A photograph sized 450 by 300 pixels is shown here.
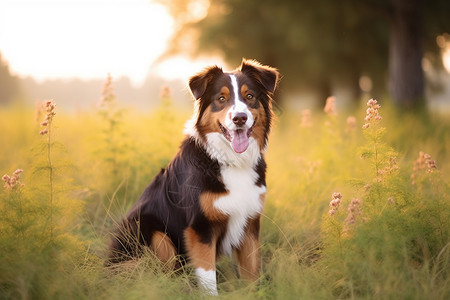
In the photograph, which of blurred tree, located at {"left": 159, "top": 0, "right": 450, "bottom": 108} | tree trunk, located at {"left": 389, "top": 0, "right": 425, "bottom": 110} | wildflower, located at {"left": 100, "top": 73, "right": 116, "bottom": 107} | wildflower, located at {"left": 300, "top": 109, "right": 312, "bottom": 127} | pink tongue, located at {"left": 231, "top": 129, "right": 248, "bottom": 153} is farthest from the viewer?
blurred tree, located at {"left": 159, "top": 0, "right": 450, "bottom": 108}

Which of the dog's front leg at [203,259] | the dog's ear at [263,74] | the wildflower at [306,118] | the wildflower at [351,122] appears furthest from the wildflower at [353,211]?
the wildflower at [306,118]

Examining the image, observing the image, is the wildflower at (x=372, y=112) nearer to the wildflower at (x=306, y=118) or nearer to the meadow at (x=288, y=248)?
the meadow at (x=288, y=248)

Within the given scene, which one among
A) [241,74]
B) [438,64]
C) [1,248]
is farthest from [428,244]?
[438,64]

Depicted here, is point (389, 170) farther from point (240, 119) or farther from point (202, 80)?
point (202, 80)

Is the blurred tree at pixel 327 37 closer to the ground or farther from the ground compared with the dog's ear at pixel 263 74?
farther from the ground

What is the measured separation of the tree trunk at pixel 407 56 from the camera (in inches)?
367

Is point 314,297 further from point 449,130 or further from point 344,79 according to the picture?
point 344,79

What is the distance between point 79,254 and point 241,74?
2.13 metres

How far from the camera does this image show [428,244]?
3459 millimetres

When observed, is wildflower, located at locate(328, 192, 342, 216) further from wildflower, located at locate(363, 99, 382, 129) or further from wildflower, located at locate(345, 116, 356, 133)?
wildflower, located at locate(345, 116, 356, 133)

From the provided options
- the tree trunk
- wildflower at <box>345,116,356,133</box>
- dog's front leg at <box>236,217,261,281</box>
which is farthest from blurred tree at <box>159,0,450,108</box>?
dog's front leg at <box>236,217,261,281</box>

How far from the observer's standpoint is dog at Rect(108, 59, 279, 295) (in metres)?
3.42

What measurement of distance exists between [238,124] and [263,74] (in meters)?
0.71

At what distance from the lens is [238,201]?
3.48 m
